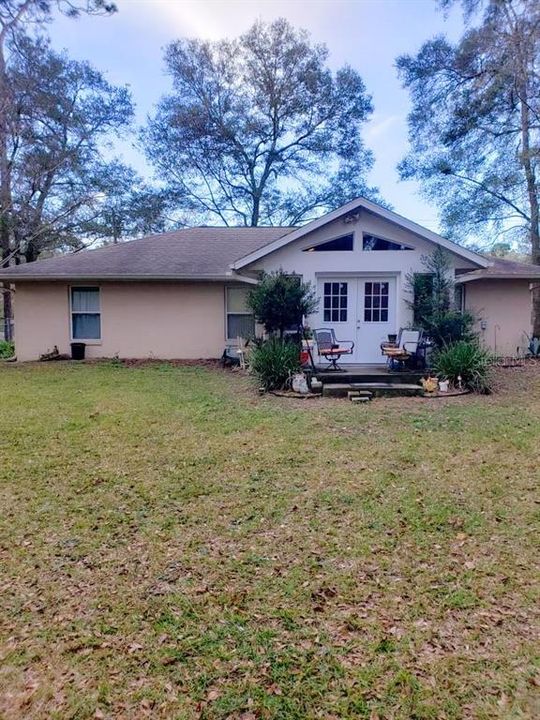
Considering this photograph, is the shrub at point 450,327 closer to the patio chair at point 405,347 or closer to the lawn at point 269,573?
the patio chair at point 405,347

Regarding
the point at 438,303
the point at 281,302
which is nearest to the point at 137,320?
the point at 281,302

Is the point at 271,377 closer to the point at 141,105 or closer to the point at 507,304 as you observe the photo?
the point at 507,304

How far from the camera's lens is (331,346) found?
9672mm

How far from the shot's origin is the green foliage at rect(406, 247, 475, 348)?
949 cm

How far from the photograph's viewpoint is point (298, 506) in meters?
4.01

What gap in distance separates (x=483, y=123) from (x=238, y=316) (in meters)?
12.8

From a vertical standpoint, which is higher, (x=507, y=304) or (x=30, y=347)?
(x=507, y=304)

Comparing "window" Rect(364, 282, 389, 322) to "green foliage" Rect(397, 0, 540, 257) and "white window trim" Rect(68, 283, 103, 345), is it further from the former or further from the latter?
"green foliage" Rect(397, 0, 540, 257)

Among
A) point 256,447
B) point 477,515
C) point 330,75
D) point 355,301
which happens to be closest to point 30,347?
point 355,301

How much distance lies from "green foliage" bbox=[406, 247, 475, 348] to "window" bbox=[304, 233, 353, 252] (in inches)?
60.1

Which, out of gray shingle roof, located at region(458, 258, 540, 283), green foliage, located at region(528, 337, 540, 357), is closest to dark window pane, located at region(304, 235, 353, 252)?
gray shingle roof, located at region(458, 258, 540, 283)

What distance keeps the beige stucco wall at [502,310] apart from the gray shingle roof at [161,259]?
22.0ft

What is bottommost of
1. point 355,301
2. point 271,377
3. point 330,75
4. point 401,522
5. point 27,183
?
point 401,522

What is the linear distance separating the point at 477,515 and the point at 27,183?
18123 millimetres
